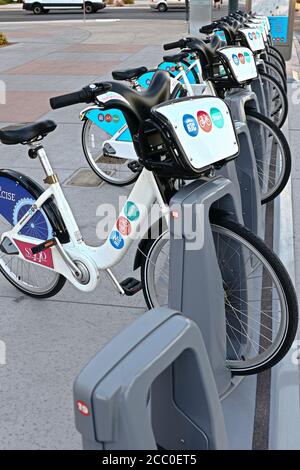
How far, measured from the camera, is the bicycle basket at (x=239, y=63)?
4555mm

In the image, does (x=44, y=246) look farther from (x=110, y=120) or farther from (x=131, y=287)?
(x=110, y=120)

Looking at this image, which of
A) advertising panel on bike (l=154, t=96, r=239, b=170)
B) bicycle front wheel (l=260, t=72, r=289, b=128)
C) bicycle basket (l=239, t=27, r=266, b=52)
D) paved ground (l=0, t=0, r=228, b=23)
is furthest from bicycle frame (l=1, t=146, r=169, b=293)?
paved ground (l=0, t=0, r=228, b=23)

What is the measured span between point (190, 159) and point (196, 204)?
21cm

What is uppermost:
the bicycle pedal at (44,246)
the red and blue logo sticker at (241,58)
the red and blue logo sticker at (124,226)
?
the red and blue logo sticker at (241,58)

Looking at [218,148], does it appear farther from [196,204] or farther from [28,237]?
[28,237]

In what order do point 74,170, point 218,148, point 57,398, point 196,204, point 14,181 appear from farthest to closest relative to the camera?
1. point 74,170
2. point 14,181
3. point 57,398
4. point 218,148
5. point 196,204

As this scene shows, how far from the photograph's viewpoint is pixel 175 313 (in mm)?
1642

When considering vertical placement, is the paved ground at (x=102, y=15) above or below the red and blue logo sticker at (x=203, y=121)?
below

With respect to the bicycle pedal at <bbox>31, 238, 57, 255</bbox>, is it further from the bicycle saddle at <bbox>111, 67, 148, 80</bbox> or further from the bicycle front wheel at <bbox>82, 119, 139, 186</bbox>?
the bicycle front wheel at <bbox>82, 119, 139, 186</bbox>

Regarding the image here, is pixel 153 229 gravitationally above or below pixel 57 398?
above

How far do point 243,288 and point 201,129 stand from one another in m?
0.77


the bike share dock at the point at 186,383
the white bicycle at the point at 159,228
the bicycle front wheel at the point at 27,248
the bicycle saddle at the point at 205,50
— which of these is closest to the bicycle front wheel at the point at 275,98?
the bicycle saddle at the point at 205,50

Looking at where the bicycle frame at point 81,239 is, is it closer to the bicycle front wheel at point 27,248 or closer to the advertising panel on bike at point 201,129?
the bicycle front wheel at point 27,248
